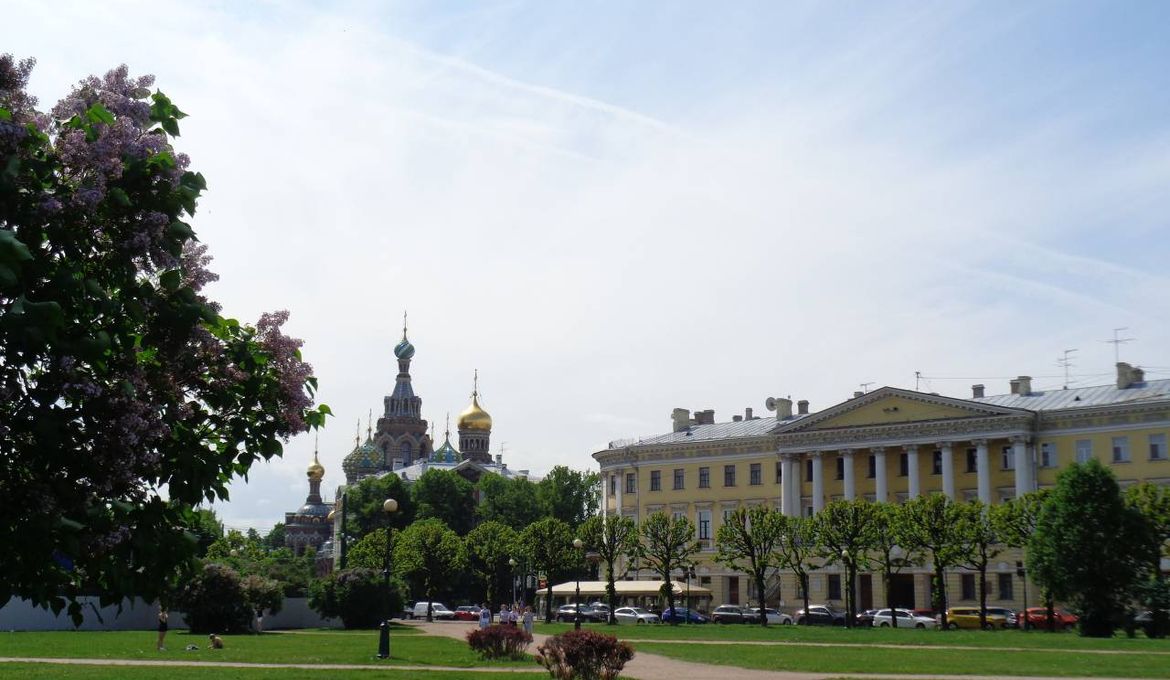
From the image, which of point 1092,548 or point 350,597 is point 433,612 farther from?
point 1092,548

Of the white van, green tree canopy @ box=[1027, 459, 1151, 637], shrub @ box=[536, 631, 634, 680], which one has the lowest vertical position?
the white van

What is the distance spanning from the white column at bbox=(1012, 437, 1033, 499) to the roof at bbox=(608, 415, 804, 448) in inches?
638

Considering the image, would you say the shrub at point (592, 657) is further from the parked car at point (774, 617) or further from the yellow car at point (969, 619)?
the parked car at point (774, 617)

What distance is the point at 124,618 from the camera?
5603 centimetres

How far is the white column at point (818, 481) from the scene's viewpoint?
8194 cm

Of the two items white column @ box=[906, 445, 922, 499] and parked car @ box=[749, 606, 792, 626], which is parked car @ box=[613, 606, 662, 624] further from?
white column @ box=[906, 445, 922, 499]

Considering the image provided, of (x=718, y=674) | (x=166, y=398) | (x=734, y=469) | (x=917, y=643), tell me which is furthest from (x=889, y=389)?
(x=166, y=398)

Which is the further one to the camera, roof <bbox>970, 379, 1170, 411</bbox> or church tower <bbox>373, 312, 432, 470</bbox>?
church tower <bbox>373, 312, 432, 470</bbox>

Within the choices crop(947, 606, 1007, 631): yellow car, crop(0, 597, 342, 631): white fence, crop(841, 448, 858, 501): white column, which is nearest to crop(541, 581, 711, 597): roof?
crop(841, 448, 858, 501): white column

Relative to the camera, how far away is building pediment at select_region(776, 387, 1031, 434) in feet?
248

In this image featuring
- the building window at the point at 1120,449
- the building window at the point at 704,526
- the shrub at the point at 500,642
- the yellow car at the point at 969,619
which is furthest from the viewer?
the building window at the point at 704,526

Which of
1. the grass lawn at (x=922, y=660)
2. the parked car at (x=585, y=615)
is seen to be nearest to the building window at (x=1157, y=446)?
the parked car at (x=585, y=615)

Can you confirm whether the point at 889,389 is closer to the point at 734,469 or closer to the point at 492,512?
the point at 734,469

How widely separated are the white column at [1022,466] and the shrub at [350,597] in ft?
123
